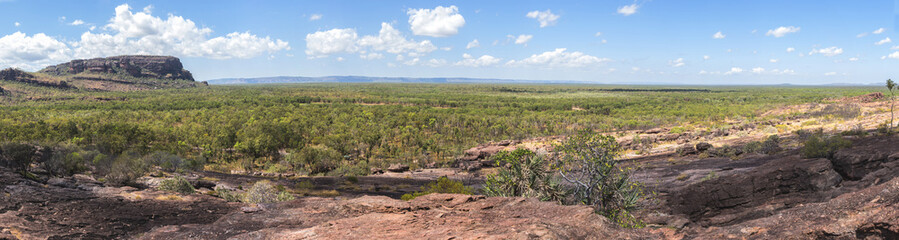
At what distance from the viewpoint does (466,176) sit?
2258 inches

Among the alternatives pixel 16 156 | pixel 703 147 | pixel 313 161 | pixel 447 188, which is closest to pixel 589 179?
pixel 447 188

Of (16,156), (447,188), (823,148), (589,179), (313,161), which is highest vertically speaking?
(823,148)

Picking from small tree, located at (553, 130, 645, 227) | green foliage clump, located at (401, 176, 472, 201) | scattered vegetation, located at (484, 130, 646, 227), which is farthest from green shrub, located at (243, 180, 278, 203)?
small tree, located at (553, 130, 645, 227)

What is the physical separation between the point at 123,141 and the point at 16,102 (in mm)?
149840

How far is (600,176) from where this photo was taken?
1797 centimetres

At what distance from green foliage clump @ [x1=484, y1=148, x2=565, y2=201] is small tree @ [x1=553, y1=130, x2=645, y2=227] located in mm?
1553

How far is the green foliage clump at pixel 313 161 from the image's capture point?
2509 inches

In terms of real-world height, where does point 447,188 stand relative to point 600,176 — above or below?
below

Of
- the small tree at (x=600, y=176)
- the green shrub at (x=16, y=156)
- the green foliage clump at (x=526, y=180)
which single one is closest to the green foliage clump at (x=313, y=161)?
the green shrub at (x=16, y=156)

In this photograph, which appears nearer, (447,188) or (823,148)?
(823,148)

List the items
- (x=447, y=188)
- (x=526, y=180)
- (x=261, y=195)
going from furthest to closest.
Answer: (x=447, y=188), (x=261, y=195), (x=526, y=180)

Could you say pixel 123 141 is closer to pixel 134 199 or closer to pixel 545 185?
pixel 134 199

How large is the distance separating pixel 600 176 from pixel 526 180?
3965 mm

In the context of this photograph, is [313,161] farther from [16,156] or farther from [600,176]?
[600,176]
